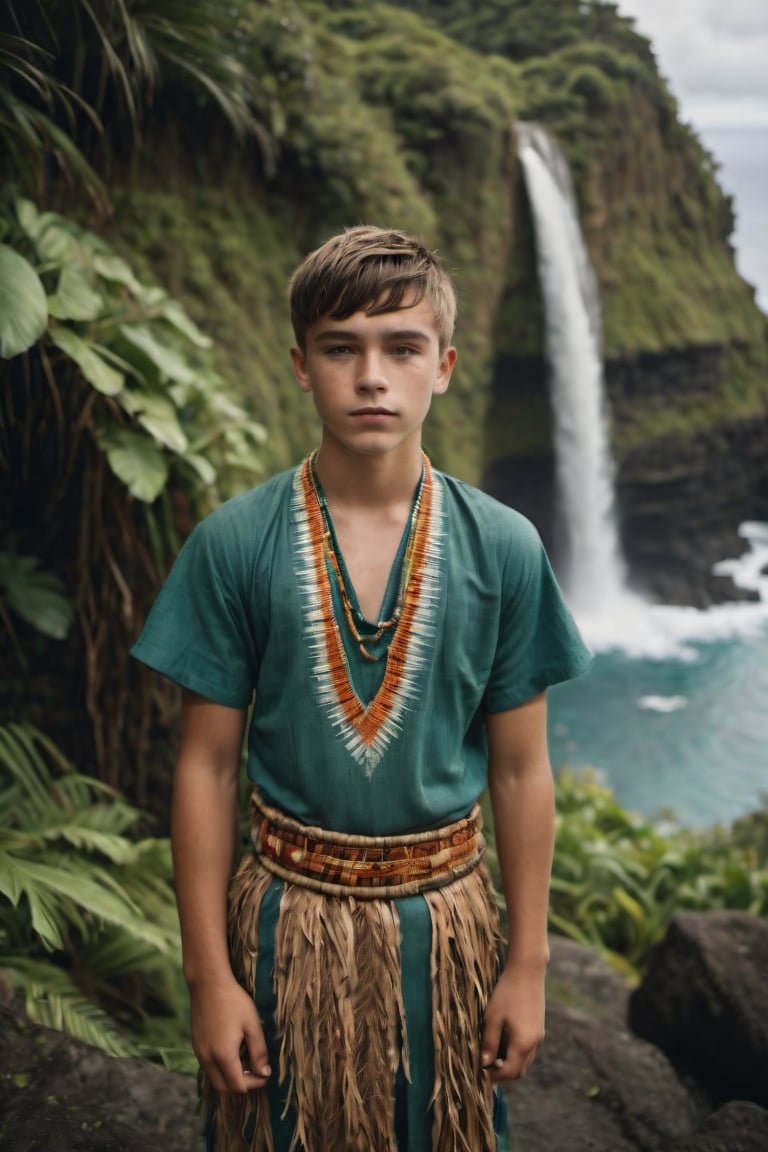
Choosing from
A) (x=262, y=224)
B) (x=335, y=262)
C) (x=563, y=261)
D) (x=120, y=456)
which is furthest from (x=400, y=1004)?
(x=563, y=261)

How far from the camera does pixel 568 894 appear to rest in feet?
14.6

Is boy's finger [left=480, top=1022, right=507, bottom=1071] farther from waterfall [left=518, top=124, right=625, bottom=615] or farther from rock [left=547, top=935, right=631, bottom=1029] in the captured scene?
waterfall [left=518, top=124, right=625, bottom=615]

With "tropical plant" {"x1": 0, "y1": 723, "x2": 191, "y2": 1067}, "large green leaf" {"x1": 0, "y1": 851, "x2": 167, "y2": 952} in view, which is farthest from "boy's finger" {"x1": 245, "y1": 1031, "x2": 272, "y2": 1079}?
"tropical plant" {"x1": 0, "y1": 723, "x2": 191, "y2": 1067}

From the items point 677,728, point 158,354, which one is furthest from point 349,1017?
point 677,728

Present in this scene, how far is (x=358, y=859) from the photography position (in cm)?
138

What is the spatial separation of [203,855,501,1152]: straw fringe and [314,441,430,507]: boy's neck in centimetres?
56

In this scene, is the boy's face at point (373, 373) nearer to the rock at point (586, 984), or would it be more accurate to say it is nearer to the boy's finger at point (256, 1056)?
the boy's finger at point (256, 1056)

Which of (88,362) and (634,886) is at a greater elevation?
(88,362)

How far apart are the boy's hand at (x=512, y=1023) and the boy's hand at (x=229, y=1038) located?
0.32 metres

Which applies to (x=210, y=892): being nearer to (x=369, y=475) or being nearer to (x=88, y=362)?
(x=369, y=475)

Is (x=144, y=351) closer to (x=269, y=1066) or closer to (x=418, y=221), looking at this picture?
(x=269, y=1066)

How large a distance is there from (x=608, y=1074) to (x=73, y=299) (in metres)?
2.57

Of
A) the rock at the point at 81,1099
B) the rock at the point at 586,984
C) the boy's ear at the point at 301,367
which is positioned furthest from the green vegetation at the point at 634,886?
the boy's ear at the point at 301,367

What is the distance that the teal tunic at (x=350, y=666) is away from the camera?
1.37 meters
